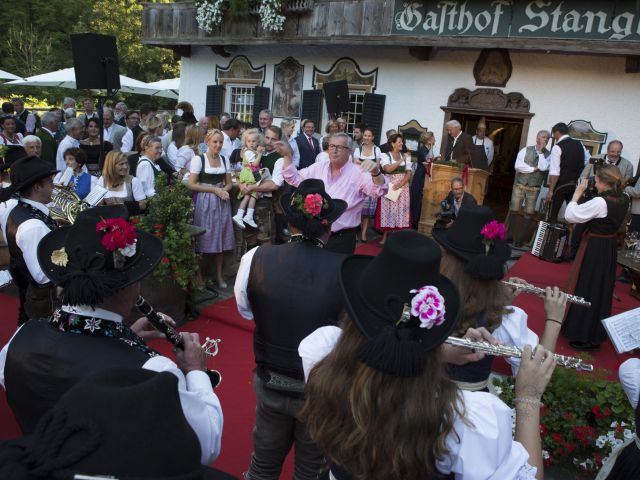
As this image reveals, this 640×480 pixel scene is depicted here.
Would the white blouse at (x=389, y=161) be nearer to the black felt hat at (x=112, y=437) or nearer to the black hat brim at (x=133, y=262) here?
the black hat brim at (x=133, y=262)

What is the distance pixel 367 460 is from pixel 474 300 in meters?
1.26

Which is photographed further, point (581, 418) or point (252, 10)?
point (252, 10)

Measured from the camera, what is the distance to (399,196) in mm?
9000

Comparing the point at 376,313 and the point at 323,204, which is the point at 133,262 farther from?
the point at 323,204

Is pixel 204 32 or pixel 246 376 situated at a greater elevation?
pixel 204 32

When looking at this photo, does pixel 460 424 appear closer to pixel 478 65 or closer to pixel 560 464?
pixel 560 464

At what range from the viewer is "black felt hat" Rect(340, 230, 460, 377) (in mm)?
1461

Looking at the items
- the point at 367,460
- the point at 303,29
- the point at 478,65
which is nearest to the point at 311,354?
the point at 367,460

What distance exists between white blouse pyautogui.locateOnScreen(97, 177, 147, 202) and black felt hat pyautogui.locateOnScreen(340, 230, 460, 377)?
4.60 m

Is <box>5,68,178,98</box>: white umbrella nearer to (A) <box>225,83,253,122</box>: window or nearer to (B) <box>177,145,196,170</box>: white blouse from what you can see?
(A) <box>225,83,253,122</box>: window

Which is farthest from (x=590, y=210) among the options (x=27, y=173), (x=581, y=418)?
(x=27, y=173)

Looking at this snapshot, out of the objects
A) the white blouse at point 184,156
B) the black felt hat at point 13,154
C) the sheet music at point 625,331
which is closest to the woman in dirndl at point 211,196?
the white blouse at point 184,156

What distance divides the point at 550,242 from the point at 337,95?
476 cm

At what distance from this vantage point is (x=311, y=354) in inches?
77.7
